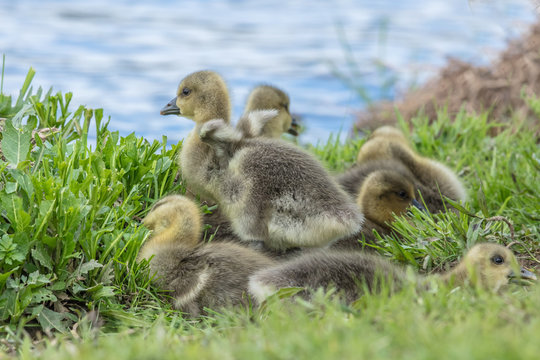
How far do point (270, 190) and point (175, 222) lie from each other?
61 cm

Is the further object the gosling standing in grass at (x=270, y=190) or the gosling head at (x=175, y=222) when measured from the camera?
the gosling standing in grass at (x=270, y=190)

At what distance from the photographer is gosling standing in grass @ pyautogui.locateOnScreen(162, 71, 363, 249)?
465 centimetres

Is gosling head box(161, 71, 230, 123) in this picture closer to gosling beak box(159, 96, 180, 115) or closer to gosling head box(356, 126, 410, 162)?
gosling beak box(159, 96, 180, 115)

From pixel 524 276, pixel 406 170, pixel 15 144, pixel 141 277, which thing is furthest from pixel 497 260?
pixel 15 144

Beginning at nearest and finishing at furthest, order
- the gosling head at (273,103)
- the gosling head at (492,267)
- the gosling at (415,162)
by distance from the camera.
Result: 1. the gosling head at (492,267)
2. the gosling at (415,162)
3. the gosling head at (273,103)

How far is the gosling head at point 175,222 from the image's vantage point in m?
4.51

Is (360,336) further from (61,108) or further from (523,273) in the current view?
(61,108)

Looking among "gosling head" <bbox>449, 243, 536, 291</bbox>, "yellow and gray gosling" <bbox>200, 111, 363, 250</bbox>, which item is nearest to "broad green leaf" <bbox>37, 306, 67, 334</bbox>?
"yellow and gray gosling" <bbox>200, 111, 363, 250</bbox>

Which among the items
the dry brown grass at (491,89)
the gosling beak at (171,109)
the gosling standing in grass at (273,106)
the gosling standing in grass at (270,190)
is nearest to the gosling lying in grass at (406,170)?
the gosling standing in grass at (273,106)

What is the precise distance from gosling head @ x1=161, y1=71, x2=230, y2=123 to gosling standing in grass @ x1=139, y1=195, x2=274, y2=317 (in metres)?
0.86

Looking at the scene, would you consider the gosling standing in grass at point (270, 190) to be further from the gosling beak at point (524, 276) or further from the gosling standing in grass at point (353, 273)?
the gosling beak at point (524, 276)

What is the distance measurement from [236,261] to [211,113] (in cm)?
134

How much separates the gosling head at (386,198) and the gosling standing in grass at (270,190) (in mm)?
506

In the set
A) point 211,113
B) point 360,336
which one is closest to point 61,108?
point 211,113
